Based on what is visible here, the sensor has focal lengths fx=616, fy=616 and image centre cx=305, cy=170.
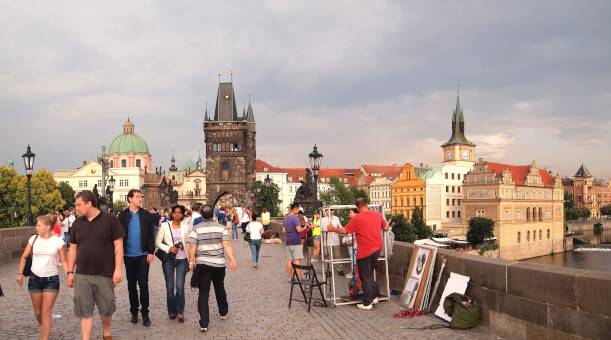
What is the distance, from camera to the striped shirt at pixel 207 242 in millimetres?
8273

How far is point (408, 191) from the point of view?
330 ft

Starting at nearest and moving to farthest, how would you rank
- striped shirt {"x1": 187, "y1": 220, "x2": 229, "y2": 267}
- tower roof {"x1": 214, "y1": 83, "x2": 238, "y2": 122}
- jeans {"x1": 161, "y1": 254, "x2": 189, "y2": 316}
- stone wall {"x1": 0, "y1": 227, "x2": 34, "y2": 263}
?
striped shirt {"x1": 187, "y1": 220, "x2": 229, "y2": 267}
jeans {"x1": 161, "y1": 254, "x2": 189, "y2": 316}
stone wall {"x1": 0, "y1": 227, "x2": 34, "y2": 263}
tower roof {"x1": 214, "y1": 83, "x2": 238, "y2": 122}

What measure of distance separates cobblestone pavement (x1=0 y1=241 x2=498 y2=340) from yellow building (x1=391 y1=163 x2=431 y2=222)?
285ft

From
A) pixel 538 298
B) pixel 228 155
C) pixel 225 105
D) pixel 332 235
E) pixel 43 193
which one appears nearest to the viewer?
pixel 538 298

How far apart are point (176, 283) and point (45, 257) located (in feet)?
7.21

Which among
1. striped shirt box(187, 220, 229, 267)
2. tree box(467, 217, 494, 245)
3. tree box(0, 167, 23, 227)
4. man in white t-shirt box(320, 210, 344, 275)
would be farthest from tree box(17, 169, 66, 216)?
striped shirt box(187, 220, 229, 267)

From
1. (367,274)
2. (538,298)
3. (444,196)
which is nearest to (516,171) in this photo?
(444,196)

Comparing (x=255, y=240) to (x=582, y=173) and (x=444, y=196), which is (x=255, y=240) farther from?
(x=582, y=173)

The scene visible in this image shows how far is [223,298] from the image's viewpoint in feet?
28.7

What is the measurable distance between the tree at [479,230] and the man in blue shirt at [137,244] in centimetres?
6912

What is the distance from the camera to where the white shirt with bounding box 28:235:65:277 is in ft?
23.1

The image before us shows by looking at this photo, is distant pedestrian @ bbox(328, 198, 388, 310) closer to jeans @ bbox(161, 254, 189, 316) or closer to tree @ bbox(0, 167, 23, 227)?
jeans @ bbox(161, 254, 189, 316)

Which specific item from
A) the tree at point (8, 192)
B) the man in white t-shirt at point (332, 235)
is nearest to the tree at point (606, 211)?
the tree at point (8, 192)

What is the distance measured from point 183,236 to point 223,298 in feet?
3.65
